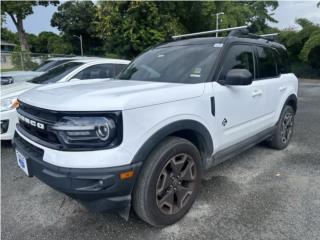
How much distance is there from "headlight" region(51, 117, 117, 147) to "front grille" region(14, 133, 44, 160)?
15.5 inches

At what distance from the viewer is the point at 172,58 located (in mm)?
3180

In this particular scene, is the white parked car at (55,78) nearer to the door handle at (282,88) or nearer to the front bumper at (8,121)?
the front bumper at (8,121)

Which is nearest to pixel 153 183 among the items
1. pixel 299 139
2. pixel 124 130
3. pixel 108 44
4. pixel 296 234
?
pixel 124 130

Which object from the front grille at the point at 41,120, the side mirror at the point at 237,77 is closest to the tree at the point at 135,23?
the side mirror at the point at 237,77

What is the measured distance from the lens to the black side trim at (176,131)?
210 centimetres

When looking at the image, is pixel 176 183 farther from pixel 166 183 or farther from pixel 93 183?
pixel 93 183

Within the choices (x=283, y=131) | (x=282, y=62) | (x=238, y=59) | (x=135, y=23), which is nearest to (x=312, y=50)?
(x=135, y=23)

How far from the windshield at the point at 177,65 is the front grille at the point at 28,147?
1410mm

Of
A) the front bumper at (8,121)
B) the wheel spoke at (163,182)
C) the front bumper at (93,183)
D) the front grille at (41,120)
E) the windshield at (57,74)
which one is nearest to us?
the front bumper at (93,183)

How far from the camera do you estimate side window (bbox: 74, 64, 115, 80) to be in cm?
542

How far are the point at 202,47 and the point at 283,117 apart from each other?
2.06m

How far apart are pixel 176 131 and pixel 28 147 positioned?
4.38 feet

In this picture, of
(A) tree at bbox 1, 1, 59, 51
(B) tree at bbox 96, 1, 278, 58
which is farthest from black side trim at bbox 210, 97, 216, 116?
(A) tree at bbox 1, 1, 59, 51

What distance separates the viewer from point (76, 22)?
46.6 metres
